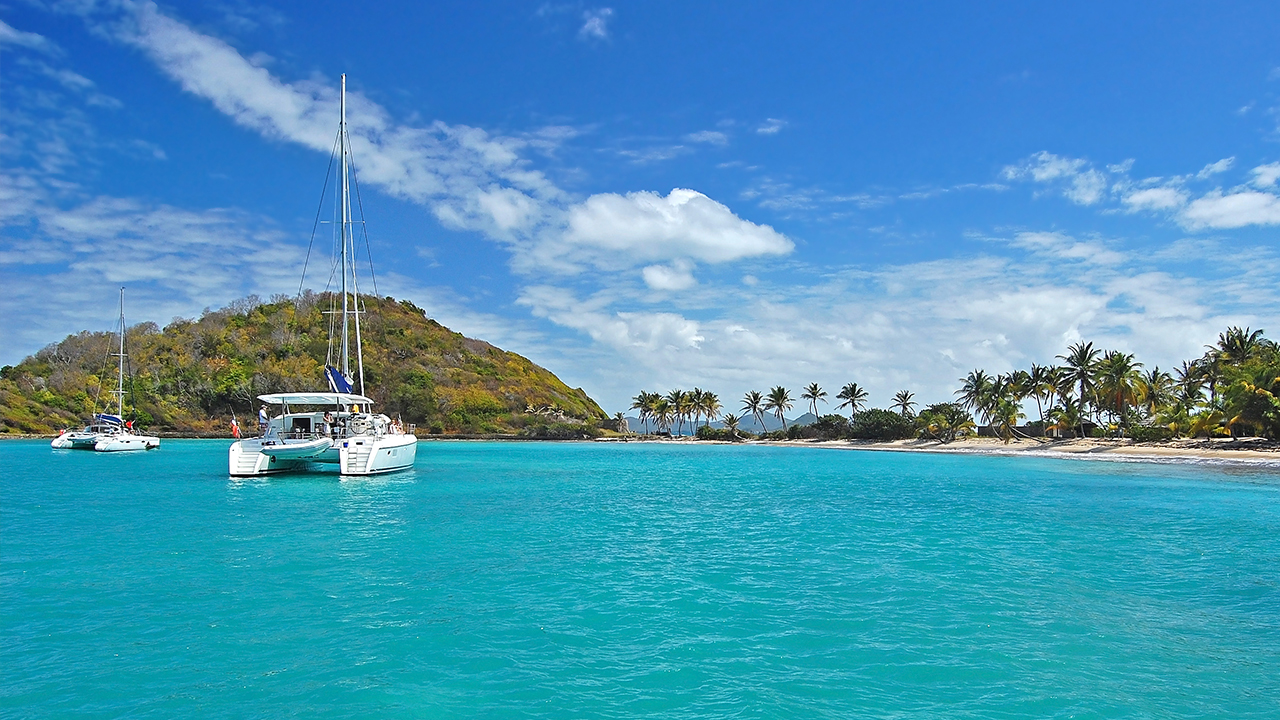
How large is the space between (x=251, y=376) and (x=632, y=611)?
100680 millimetres

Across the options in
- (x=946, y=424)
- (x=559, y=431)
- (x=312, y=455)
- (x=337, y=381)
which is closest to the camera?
(x=312, y=455)

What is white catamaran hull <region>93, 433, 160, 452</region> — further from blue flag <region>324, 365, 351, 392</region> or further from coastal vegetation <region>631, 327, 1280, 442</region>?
coastal vegetation <region>631, 327, 1280, 442</region>

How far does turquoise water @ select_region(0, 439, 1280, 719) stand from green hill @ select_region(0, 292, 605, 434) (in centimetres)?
7170

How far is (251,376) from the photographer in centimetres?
9681

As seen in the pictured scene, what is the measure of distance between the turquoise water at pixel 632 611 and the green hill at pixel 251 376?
71702 mm

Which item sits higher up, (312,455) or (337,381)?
(337,381)

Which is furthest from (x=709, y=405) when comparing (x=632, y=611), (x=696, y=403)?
(x=632, y=611)

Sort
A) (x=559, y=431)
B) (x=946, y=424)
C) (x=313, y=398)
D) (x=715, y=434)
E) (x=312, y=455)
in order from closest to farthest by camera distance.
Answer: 1. (x=312, y=455)
2. (x=313, y=398)
3. (x=946, y=424)
4. (x=559, y=431)
5. (x=715, y=434)

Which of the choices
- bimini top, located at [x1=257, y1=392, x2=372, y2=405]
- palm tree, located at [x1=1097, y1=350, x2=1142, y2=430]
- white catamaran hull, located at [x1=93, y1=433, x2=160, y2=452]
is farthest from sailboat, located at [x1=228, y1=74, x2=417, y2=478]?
palm tree, located at [x1=1097, y1=350, x2=1142, y2=430]

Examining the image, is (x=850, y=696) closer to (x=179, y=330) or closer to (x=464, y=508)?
(x=464, y=508)

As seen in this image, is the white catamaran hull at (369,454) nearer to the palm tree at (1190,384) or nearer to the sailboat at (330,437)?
the sailboat at (330,437)

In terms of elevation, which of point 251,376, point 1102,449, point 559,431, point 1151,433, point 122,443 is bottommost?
point 1102,449

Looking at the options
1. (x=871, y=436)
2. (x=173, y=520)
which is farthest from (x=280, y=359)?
(x=173, y=520)

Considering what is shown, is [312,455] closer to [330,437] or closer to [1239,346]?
[330,437]
